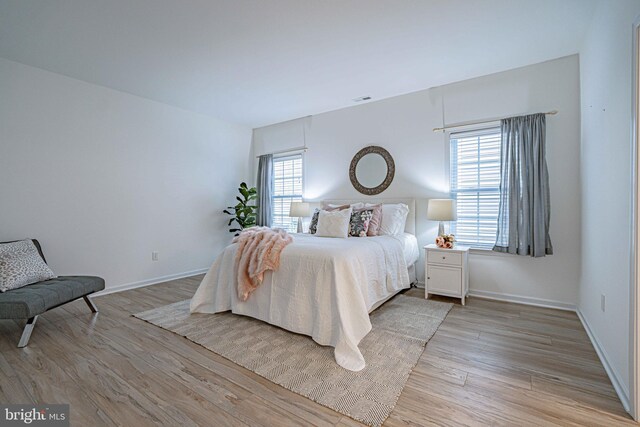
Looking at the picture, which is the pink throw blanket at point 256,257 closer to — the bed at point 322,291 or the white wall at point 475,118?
the bed at point 322,291

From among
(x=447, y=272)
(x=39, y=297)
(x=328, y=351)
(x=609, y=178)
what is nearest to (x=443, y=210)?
(x=447, y=272)

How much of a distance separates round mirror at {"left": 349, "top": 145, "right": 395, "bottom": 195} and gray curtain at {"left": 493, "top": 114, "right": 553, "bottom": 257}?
1449 millimetres

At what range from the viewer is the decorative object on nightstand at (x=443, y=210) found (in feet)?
11.3

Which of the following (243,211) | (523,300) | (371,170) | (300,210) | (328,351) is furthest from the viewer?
(243,211)

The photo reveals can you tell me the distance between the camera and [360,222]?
3.62 meters

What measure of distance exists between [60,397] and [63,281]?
155cm

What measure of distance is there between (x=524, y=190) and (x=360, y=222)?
72.6 inches

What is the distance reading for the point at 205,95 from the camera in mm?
4137

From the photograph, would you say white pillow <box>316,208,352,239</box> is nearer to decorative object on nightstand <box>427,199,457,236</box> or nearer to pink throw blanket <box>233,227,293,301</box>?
pink throw blanket <box>233,227,293,301</box>

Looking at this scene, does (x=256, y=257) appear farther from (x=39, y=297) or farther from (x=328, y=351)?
(x=39, y=297)

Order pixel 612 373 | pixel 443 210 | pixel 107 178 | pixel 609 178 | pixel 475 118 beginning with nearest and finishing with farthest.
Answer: pixel 612 373 → pixel 609 178 → pixel 443 210 → pixel 475 118 → pixel 107 178

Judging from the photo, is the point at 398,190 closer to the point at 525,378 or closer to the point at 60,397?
the point at 525,378

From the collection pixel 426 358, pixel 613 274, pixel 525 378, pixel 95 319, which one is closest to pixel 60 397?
pixel 95 319

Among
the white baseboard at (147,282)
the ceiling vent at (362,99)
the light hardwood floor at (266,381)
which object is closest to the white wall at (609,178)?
the light hardwood floor at (266,381)
